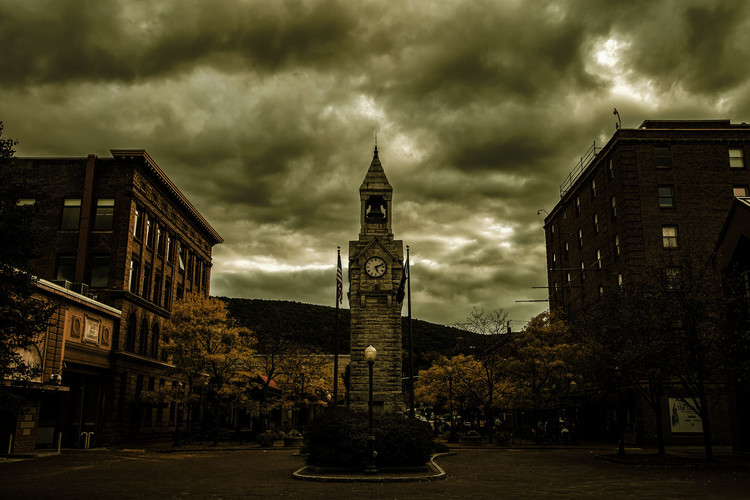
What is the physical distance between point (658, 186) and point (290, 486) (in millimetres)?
38282

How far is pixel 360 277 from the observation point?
4150cm

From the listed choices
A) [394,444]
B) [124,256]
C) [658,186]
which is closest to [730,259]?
[658,186]

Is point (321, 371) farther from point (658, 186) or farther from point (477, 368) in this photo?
point (658, 186)

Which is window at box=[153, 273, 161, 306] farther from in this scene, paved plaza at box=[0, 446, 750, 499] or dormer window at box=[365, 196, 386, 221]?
paved plaza at box=[0, 446, 750, 499]

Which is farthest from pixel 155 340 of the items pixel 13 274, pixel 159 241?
→ pixel 13 274

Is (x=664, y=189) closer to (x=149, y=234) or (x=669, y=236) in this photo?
(x=669, y=236)

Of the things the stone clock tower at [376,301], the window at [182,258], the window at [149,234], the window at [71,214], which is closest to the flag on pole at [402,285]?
the stone clock tower at [376,301]

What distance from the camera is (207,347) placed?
44.4 metres

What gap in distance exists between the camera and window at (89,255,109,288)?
148 feet

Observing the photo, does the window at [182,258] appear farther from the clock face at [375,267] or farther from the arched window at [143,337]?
the clock face at [375,267]

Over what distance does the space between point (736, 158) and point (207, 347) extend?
41.0m

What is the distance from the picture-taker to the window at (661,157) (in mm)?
47375

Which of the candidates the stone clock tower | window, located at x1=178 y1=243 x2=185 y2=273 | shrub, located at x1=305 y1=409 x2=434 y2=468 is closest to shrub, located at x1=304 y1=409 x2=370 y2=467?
shrub, located at x1=305 y1=409 x2=434 y2=468

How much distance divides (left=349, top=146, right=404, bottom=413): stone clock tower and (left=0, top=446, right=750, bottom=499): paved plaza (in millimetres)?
→ 10330
